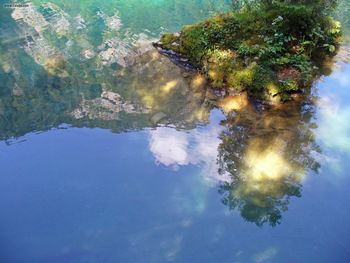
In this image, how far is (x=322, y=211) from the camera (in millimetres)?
8258

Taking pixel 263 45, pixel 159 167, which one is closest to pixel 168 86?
pixel 263 45

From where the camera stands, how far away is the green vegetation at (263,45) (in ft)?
39.8

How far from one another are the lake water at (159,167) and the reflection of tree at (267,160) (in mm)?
31

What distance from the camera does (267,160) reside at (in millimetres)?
9500

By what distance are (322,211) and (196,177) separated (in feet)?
9.39

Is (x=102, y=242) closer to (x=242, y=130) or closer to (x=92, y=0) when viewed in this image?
(x=242, y=130)

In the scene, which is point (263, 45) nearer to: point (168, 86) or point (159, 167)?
point (168, 86)

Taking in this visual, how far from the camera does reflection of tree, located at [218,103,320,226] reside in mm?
8375

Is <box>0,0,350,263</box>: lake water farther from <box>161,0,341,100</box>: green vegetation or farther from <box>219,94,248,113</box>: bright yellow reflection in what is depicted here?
<box>161,0,341,100</box>: green vegetation

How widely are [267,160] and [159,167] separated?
2.69m

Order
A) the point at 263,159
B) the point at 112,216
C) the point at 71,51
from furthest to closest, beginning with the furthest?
the point at 71,51, the point at 263,159, the point at 112,216

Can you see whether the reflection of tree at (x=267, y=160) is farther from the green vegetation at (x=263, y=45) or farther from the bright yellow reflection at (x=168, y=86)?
the bright yellow reflection at (x=168, y=86)

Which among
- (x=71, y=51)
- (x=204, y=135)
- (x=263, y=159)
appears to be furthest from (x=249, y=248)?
(x=71, y=51)

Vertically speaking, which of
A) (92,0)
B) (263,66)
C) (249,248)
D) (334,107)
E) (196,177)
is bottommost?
(249,248)
